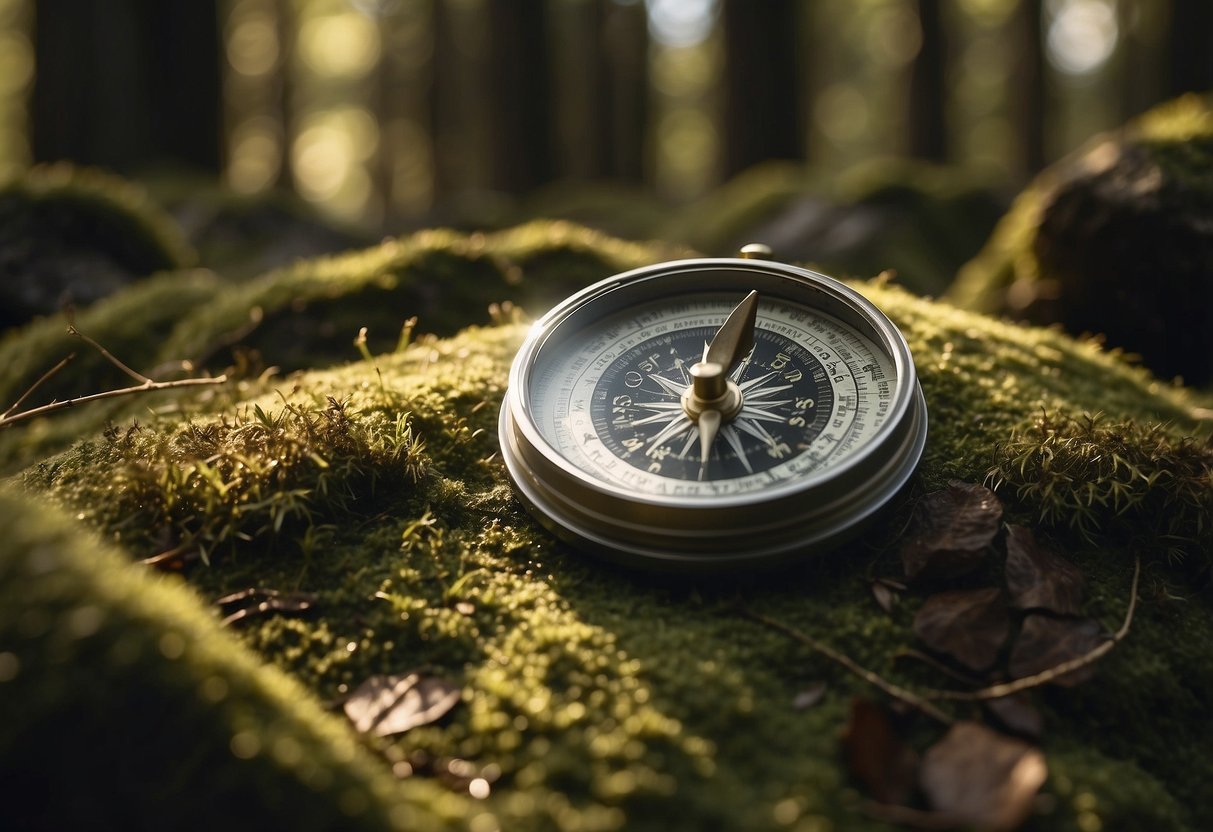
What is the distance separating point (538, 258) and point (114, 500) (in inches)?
106

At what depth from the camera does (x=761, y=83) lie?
1096cm

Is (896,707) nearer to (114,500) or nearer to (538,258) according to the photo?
(114,500)

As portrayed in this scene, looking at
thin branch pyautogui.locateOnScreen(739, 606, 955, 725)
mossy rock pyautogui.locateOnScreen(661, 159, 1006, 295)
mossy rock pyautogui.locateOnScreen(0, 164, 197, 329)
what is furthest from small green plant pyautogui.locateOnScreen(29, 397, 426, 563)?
mossy rock pyautogui.locateOnScreen(661, 159, 1006, 295)

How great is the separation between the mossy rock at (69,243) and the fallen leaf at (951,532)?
15.7 ft

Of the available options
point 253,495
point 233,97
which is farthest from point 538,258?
point 233,97

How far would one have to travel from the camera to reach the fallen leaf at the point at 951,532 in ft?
8.71

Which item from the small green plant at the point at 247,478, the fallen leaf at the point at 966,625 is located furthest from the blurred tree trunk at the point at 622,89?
the fallen leaf at the point at 966,625

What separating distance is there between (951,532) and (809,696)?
725 millimetres

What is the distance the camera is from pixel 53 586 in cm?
196

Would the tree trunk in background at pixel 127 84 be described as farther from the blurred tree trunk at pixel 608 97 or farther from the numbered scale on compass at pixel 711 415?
the numbered scale on compass at pixel 711 415

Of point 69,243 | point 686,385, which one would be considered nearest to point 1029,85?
point 69,243

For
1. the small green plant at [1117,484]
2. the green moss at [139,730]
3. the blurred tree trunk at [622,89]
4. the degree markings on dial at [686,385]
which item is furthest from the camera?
the blurred tree trunk at [622,89]

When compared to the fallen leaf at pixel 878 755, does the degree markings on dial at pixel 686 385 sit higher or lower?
higher

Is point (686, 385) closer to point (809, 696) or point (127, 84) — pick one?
point (809, 696)
